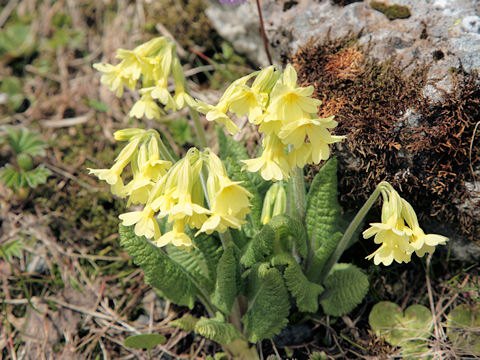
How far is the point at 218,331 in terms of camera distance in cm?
228

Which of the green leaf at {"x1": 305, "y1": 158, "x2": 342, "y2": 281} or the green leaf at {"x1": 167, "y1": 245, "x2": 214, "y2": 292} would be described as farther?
the green leaf at {"x1": 167, "y1": 245, "x2": 214, "y2": 292}

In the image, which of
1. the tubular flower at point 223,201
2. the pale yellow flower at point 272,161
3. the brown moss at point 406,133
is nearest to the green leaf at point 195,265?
the tubular flower at point 223,201

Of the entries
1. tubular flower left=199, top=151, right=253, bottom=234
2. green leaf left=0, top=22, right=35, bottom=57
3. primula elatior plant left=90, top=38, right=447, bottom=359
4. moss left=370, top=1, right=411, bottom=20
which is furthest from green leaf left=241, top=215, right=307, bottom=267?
green leaf left=0, top=22, right=35, bottom=57

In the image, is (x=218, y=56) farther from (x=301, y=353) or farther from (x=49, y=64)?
(x=301, y=353)

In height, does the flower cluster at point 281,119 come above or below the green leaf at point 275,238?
above

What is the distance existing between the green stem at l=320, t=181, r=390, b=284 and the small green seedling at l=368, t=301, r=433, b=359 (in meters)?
0.38

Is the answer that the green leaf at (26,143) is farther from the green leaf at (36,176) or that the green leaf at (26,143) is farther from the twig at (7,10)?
the twig at (7,10)

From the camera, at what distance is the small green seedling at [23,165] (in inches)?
131

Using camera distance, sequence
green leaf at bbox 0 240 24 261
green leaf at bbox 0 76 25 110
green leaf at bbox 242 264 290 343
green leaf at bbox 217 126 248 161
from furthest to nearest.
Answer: green leaf at bbox 0 76 25 110 < green leaf at bbox 0 240 24 261 < green leaf at bbox 217 126 248 161 < green leaf at bbox 242 264 290 343

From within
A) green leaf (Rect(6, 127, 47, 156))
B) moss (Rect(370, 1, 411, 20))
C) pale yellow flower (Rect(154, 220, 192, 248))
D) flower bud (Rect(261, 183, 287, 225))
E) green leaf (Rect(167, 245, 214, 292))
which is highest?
moss (Rect(370, 1, 411, 20))

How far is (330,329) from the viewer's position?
2.59 m

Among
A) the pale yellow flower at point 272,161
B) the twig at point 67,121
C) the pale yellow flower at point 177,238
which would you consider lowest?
the twig at point 67,121

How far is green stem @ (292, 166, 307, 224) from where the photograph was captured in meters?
2.20

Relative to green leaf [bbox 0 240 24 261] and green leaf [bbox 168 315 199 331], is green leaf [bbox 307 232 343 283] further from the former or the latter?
green leaf [bbox 0 240 24 261]
